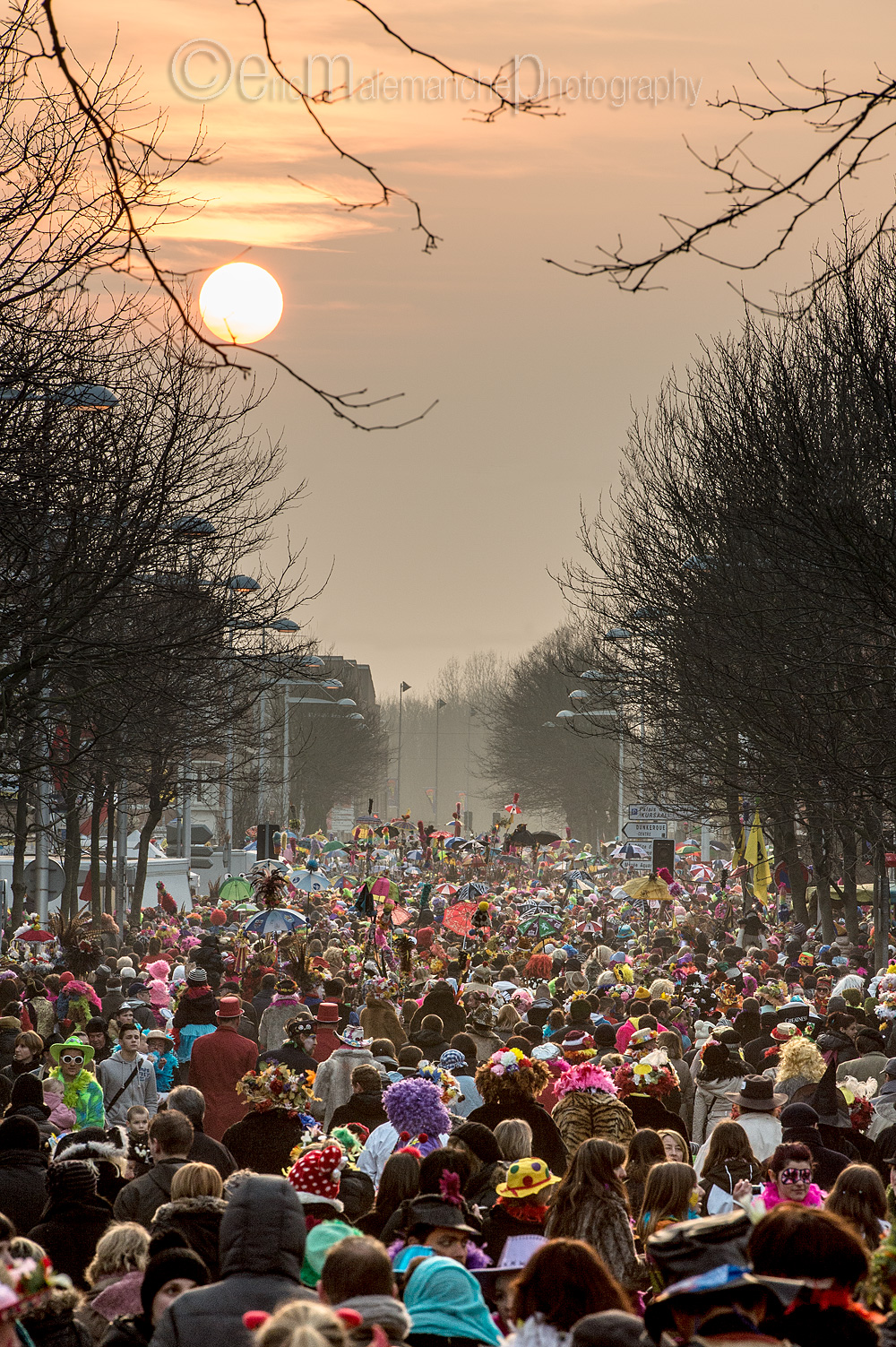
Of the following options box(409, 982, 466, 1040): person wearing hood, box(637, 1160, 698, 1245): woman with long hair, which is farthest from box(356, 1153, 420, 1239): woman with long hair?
box(409, 982, 466, 1040): person wearing hood

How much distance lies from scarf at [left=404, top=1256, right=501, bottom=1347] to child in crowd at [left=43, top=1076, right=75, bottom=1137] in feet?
18.7

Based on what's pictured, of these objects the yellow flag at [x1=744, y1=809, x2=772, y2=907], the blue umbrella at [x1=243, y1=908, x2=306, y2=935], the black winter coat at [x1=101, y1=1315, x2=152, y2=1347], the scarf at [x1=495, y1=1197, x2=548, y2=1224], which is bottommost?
the scarf at [x1=495, y1=1197, x2=548, y2=1224]

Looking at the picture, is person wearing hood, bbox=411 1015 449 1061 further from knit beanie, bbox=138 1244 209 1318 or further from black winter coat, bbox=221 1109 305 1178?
knit beanie, bbox=138 1244 209 1318

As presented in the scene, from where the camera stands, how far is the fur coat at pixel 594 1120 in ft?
25.8

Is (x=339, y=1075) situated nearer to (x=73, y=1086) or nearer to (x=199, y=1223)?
(x=73, y=1086)

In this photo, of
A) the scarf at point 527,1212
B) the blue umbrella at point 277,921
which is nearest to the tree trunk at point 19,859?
the blue umbrella at point 277,921

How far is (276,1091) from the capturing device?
8.10 m

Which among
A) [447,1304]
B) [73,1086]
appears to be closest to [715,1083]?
[73,1086]

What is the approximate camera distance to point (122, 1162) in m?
7.47

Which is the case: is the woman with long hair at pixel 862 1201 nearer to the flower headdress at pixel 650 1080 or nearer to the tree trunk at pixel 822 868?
the flower headdress at pixel 650 1080

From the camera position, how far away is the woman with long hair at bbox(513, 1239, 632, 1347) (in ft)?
13.7

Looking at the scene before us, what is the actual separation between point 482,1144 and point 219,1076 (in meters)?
3.70

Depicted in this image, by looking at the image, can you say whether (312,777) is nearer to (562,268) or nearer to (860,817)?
(860,817)

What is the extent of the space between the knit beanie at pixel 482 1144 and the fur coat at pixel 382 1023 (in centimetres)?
524
